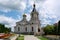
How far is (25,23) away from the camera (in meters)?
96.8

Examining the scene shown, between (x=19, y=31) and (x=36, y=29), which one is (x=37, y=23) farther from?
(x=19, y=31)

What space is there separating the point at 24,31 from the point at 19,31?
2.33m

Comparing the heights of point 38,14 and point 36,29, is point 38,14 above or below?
above

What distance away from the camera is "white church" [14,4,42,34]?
93.5 m

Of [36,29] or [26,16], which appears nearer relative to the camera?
[36,29]

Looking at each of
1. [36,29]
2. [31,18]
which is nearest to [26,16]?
[31,18]

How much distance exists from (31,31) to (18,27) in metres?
7.03

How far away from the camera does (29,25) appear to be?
94875mm

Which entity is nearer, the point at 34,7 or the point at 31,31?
the point at 31,31

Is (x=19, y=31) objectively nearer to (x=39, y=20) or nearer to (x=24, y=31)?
(x=24, y=31)

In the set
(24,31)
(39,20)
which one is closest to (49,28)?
(39,20)

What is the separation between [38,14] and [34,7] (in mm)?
4702

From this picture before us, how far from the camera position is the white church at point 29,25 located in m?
93.5

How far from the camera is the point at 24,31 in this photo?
9525 centimetres
